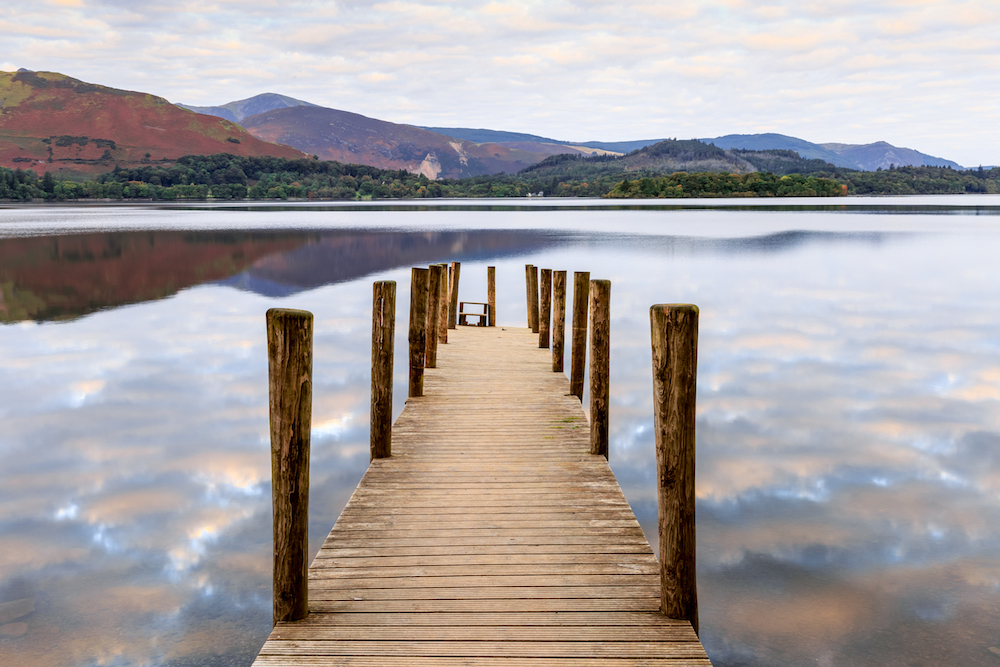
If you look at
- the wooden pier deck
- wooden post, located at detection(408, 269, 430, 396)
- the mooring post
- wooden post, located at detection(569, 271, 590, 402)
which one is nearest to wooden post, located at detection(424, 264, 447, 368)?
the mooring post

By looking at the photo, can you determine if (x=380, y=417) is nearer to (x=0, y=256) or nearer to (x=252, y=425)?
(x=252, y=425)

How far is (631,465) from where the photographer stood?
9.68 meters

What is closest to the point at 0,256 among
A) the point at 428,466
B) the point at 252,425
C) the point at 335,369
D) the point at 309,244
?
the point at 309,244

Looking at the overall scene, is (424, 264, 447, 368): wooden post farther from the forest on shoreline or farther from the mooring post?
the forest on shoreline

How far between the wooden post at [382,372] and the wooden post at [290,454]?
307 centimetres

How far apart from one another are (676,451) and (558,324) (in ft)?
26.0

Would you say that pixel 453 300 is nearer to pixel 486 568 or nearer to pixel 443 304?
pixel 443 304

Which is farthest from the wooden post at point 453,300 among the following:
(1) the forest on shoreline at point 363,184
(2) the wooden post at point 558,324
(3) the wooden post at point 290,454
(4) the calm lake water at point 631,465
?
(1) the forest on shoreline at point 363,184

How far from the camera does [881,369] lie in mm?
15570

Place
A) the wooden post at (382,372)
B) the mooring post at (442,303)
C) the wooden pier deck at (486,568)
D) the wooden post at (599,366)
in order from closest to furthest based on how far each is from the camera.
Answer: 1. the wooden pier deck at (486,568)
2. the wooden post at (382,372)
3. the wooden post at (599,366)
4. the mooring post at (442,303)

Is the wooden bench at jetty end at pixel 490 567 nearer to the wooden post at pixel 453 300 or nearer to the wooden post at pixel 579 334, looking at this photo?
the wooden post at pixel 579 334

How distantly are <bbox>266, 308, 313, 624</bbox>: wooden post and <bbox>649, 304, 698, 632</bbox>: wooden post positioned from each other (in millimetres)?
2231

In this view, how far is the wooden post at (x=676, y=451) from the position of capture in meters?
4.30

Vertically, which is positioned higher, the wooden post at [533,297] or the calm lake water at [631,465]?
the wooden post at [533,297]
